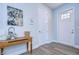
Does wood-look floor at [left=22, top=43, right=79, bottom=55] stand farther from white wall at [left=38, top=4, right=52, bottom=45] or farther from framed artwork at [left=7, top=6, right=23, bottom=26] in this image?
framed artwork at [left=7, top=6, right=23, bottom=26]

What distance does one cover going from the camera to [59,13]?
7.05 feet

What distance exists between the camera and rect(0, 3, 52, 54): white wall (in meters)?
1.93

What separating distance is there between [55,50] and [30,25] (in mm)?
716

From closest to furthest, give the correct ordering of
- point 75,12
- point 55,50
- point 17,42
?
point 17,42 < point 55,50 < point 75,12

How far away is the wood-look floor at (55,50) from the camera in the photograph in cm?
202

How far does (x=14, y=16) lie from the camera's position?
2000 millimetres

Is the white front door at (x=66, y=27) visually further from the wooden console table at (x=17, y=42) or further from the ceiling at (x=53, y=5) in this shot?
the wooden console table at (x=17, y=42)

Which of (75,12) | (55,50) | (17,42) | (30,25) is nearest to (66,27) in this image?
(75,12)

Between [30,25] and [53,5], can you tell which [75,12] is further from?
[30,25]

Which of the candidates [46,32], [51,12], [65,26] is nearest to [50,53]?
[46,32]

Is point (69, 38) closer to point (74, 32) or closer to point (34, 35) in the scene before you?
point (74, 32)

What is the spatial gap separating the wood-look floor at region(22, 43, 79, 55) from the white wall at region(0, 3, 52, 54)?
4.2 inches

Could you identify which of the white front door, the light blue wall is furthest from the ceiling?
the white front door
